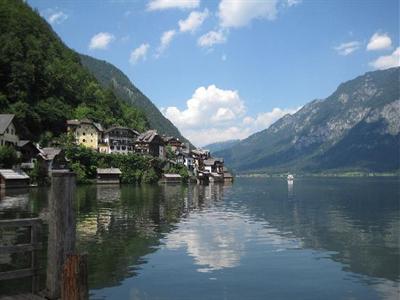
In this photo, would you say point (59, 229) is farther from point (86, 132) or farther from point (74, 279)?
point (86, 132)

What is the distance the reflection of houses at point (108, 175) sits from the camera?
117m

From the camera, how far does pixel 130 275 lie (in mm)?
21406

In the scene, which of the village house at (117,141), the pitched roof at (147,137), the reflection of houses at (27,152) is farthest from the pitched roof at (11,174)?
the pitched roof at (147,137)

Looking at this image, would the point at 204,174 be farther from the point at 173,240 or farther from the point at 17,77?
the point at 173,240

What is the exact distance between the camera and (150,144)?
151m

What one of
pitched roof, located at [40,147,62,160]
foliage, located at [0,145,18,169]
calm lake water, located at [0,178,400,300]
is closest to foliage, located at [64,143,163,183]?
pitched roof, located at [40,147,62,160]

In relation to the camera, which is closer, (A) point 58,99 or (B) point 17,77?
(B) point 17,77

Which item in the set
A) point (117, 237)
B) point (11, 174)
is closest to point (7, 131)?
point (11, 174)

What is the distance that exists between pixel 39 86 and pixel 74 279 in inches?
5375

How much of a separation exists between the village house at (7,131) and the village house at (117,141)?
1658 inches

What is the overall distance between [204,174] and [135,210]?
116 meters

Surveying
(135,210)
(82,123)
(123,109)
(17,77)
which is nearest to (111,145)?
(82,123)

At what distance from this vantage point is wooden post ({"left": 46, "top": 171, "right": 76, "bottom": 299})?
489 inches

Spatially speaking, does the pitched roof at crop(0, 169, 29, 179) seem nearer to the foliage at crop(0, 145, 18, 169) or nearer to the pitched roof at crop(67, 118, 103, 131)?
the foliage at crop(0, 145, 18, 169)
